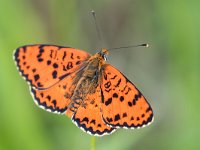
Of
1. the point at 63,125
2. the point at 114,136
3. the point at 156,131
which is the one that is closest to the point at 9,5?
the point at 63,125

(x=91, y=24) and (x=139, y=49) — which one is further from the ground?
(x=91, y=24)

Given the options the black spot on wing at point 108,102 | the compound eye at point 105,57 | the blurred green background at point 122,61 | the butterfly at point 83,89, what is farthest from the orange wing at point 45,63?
the blurred green background at point 122,61

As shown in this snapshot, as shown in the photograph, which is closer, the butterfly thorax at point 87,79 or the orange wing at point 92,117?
the orange wing at point 92,117

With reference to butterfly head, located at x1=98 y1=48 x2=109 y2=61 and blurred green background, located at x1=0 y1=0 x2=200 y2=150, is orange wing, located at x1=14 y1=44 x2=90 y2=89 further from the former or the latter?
blurred green background, located at x1=0 y1=0 x2=200 y2=150

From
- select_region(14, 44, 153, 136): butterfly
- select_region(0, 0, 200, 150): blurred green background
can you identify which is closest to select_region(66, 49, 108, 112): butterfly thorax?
select_region(14, 44, 153, 136): butterfly

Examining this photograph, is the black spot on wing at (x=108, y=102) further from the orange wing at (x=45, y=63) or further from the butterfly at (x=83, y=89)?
the orange wing at (x=45, y=63)

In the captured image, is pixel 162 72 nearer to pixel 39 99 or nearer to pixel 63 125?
pixel 63 125
